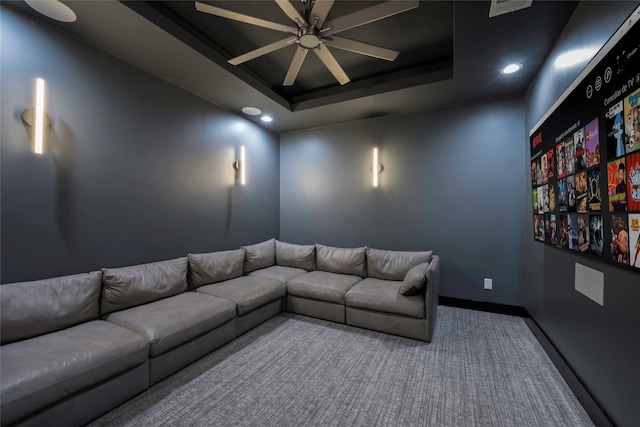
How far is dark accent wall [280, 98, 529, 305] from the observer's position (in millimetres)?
3373

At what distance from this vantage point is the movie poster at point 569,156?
199 centimetres

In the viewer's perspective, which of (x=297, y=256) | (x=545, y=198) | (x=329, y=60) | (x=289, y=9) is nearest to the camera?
(x=289, y=9)

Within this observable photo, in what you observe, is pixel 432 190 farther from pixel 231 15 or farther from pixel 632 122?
pixel 231 15

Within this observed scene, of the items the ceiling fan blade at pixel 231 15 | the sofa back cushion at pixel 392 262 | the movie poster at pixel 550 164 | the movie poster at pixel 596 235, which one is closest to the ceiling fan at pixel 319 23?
the ceiling fan blade at pixel 231 15

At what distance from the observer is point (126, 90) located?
2691 mm

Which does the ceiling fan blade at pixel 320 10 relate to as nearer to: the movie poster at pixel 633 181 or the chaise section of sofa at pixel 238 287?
the movie poster at pixel 633 181

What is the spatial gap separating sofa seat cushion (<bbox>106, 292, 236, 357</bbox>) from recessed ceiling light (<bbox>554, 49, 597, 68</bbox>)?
3.52 meters

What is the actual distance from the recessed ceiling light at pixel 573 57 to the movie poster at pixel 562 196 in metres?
0.89

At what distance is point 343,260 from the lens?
3752 mm

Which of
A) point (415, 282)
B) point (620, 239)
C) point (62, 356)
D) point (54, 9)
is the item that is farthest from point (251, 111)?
point (620, 239)

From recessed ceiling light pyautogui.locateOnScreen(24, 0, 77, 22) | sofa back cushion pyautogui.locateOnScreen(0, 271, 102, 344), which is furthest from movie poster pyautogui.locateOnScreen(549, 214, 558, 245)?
recessed ceiling light pyautogui.locateOnScreen(24, 0, 77, 22)

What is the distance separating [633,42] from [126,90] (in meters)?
3.90

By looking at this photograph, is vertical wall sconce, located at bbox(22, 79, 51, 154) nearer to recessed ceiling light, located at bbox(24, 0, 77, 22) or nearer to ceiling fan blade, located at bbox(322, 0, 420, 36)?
recessed ceiling light, located at bbox(24, 0, 77, 22)

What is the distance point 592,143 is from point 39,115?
4.15m
